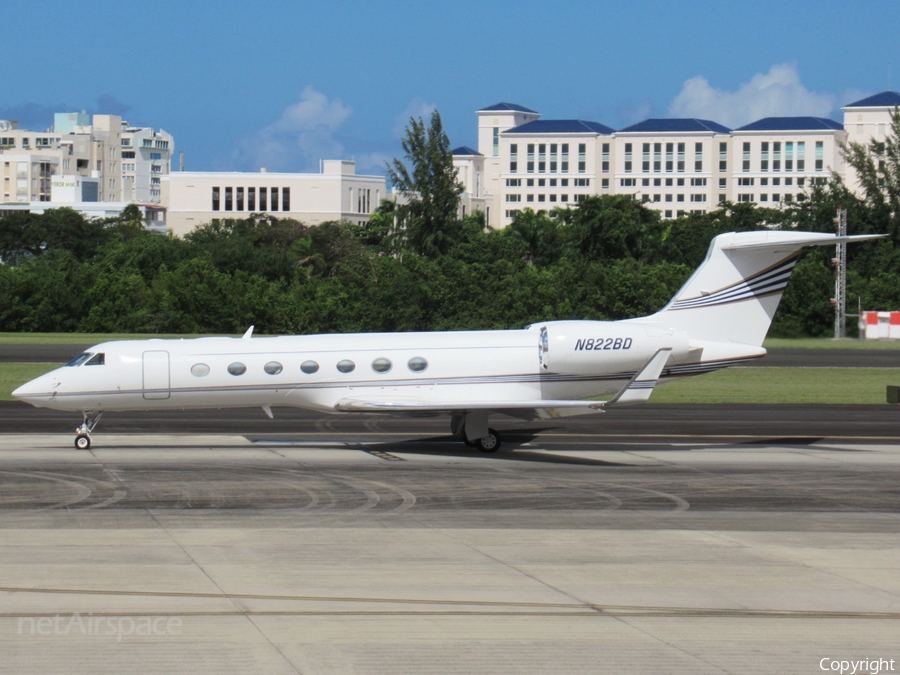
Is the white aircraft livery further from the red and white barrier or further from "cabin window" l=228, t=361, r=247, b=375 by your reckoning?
the red and white barrier

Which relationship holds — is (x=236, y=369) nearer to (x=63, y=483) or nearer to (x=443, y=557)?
(x=63, y=483)

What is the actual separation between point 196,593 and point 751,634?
605 centimetres

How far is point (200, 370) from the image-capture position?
25172mm

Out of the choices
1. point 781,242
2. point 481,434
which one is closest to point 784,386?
point 781,242

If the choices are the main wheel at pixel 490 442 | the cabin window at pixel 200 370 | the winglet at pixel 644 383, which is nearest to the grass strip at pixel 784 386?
the main wheel at pixel 490 442

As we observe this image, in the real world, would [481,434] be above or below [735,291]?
below

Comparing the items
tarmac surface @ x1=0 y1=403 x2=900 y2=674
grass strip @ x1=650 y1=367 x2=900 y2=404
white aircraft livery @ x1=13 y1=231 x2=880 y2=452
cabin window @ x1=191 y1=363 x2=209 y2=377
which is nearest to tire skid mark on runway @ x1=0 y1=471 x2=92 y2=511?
tarmac surface @ x1=0 y1=403 x2=900 y2=674

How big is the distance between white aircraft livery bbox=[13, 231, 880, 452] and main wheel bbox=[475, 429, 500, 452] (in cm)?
3

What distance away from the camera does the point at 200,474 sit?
21766mm

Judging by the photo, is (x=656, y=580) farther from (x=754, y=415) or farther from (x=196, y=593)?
(x=754, y=415)

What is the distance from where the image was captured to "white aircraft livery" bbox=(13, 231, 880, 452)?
2506 cm

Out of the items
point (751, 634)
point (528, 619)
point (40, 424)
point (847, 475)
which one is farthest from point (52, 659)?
point (40, 424)

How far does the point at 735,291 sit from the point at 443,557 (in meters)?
14.4

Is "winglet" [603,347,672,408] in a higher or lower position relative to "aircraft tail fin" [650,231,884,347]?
lower
